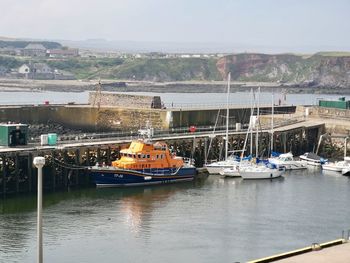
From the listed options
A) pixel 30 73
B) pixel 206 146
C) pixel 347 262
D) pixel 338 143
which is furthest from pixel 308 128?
pixel 30 73

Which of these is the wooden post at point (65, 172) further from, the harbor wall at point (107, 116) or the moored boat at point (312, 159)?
the harbor wall at point (107, 116)

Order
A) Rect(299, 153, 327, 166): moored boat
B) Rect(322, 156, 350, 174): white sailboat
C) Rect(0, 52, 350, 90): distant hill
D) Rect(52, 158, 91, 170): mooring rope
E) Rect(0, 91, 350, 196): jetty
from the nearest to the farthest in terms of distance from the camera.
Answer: Rect(0, 91, 350, 196): jetty → Rect(52, 158, 91, 170): mooring rope → Rect(322, 156, 350, 174): white sailboat → Rect(299, 153, 327, 166): moored boat → Rect(0, 52, 350, 90): distant hill

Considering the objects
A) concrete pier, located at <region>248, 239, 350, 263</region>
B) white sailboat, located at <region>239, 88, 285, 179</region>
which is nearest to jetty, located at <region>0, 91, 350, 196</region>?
white sailboat, located at <region>239, 88, 285, 179</region>

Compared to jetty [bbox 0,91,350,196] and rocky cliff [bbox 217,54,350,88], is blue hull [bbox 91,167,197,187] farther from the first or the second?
rocky cliff [bbox 217,54,350,88]

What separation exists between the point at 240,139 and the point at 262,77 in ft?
405

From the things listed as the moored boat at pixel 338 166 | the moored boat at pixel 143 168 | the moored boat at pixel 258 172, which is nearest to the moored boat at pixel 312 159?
the moored boat at pixel 338 166

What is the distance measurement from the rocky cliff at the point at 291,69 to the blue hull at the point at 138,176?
4583 inches

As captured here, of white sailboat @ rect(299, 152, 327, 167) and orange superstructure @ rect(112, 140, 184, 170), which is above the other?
orange superstructure @ rect(112, 140, 184, 170)

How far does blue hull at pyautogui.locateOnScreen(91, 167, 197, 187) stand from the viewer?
43250 millimetres

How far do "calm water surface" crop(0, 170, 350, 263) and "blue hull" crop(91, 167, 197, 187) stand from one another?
617mm

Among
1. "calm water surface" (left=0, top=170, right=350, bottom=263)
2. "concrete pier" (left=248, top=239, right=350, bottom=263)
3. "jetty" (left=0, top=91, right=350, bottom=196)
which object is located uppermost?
"jetty" (left=0, top=91, right=350, bottom=196)

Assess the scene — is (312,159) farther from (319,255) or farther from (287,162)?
(319,255)

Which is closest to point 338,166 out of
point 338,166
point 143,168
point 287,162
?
point 338,166

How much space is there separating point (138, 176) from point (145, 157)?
1031mm
